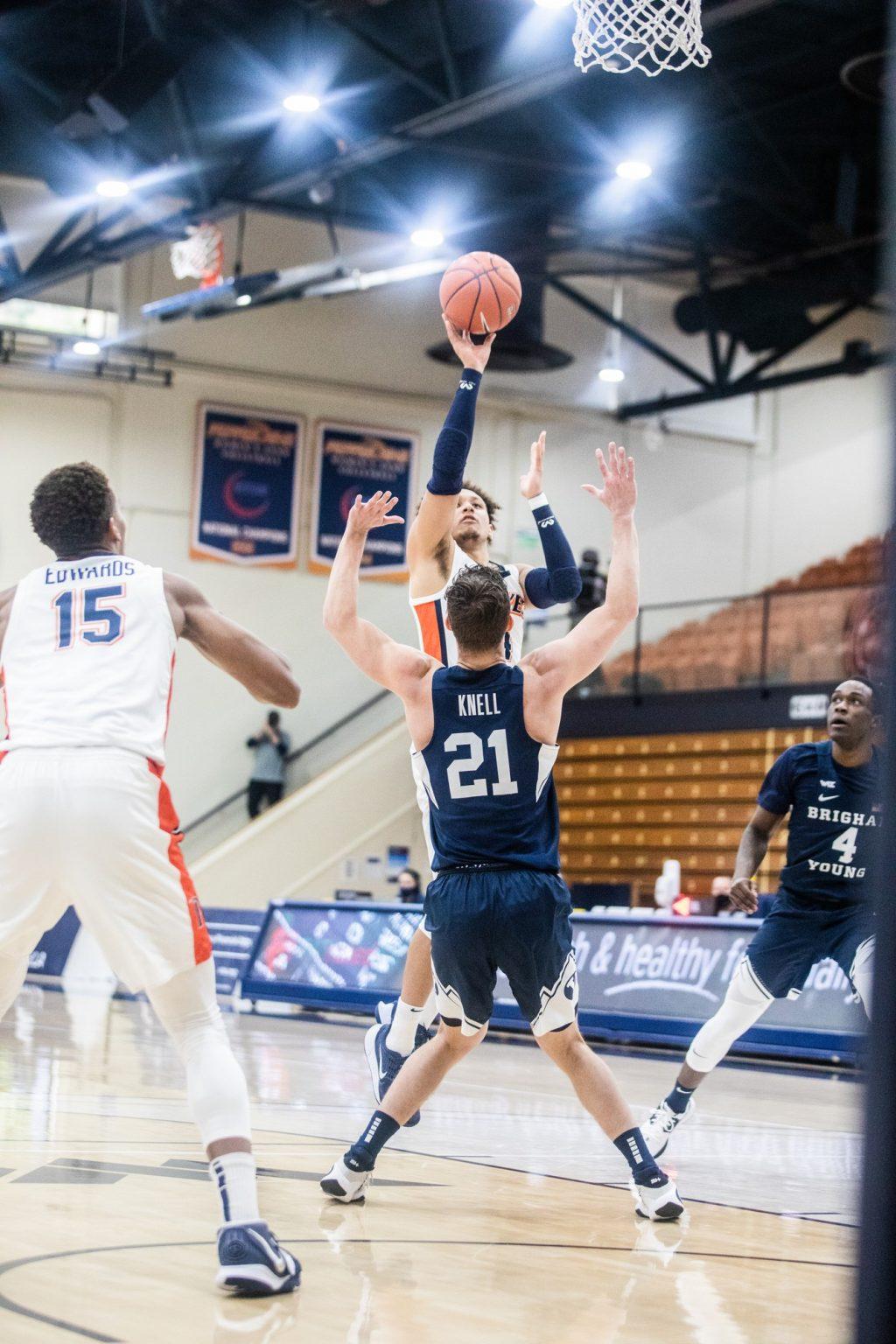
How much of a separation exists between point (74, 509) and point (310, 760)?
61.3ft

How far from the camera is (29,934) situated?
156 inches

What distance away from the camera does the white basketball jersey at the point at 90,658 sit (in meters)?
4.04

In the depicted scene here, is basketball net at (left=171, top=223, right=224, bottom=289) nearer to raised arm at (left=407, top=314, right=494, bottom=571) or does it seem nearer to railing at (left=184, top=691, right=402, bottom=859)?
railing at (left=184, top=691, right=402, bottom=859)

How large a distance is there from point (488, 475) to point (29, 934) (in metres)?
20.7

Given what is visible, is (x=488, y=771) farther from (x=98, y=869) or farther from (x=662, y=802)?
(x=662, y=802)

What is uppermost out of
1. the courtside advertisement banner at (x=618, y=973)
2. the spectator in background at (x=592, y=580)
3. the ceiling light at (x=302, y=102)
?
the ceiling light at (x=302, y=102)

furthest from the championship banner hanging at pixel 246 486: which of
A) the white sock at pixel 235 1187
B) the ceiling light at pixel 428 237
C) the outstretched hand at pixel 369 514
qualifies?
the white sock at pixel 235 1187

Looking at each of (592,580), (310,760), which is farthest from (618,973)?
(310,760)

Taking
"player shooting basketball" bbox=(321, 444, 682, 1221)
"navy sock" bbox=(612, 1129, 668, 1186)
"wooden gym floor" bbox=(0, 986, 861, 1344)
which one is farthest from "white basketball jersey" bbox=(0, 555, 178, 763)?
"navy sock" bbox=(612, 1129, 668, 1186)

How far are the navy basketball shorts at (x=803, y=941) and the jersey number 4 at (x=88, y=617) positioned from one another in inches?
133

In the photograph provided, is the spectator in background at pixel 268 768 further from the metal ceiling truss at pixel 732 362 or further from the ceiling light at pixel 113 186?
the ceiling light at pixel 113 186

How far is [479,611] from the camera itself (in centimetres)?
484

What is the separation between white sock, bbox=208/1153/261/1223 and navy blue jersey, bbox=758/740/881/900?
10.8 ft

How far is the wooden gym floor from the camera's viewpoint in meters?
3.67
